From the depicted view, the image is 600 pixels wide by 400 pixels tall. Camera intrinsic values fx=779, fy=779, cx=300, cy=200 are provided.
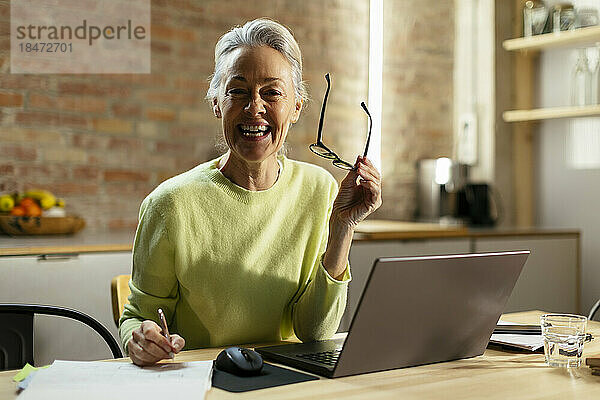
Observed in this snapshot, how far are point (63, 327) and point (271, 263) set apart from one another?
1249mm

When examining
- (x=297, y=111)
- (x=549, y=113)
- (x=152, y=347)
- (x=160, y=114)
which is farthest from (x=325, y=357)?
(x=549, y=113)

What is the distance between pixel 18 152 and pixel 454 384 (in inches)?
92.9

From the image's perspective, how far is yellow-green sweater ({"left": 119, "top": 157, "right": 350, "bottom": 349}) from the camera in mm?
1691

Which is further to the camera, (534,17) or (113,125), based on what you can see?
(534,17)

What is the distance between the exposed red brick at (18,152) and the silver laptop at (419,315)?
2002 millimetres

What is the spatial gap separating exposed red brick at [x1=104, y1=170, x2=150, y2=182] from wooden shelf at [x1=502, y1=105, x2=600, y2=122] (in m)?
1.95

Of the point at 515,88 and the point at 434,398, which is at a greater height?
the point at 515,88

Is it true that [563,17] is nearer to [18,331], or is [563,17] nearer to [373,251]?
[373,251]

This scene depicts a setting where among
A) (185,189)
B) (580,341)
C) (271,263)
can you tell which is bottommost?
(580,341)

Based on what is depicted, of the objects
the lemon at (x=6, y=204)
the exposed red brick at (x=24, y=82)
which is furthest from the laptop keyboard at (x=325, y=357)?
the exposed red brick at (x=24, y=82)

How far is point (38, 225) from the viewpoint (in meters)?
2.88

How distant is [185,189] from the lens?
1772mm

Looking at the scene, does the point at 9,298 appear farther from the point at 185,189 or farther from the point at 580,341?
the point at 580,341

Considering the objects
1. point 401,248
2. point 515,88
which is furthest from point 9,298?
point 515,88
